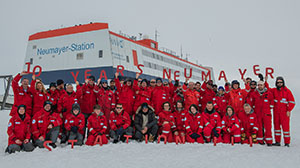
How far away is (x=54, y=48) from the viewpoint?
63.5 ft

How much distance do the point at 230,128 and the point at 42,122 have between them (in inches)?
154

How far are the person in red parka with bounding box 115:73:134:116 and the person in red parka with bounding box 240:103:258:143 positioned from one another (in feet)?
8.81

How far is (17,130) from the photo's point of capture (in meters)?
4.91

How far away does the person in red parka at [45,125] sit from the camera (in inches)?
199

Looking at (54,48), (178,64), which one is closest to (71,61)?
(54,48)

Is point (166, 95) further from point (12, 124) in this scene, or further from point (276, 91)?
point (12, 124)

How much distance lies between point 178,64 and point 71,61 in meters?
12.6

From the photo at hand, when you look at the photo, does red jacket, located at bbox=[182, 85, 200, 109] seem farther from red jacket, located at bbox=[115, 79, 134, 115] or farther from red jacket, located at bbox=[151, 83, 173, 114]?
red jacket, located at bbox=[115, 79, 134, 115]

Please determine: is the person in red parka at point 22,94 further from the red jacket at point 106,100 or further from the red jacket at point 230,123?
the red jacket at point 230,123

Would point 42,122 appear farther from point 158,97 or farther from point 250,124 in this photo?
point 250,124

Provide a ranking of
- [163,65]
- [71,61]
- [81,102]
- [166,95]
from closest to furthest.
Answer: [81,102]
[166,95]
[71,61]
[163,65]

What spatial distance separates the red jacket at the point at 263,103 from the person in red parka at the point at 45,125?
4316 mm

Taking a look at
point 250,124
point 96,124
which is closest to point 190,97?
point 250,124

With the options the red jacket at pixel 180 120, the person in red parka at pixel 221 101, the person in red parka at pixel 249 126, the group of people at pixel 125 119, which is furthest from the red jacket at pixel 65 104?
the person in red parka at pixel 249 126
